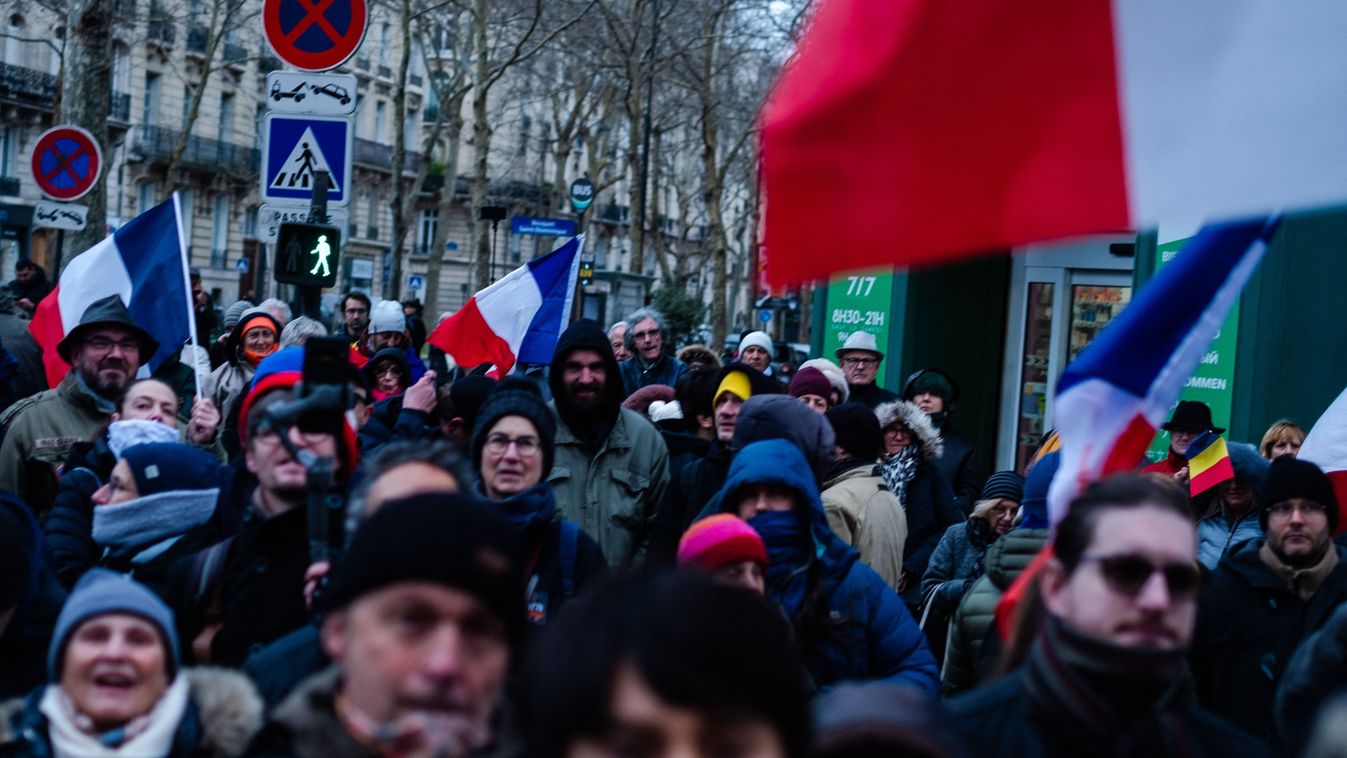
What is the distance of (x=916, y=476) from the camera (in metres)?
8.57

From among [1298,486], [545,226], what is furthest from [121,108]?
[1298,486]

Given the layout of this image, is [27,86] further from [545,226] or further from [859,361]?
[859,361]

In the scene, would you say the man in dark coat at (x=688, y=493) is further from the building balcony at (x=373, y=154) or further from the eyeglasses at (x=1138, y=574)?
the building balcony at (x=373, y=154)

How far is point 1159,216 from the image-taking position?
351cm

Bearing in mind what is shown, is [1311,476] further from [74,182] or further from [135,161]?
[135,161]

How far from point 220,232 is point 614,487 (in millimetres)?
58125

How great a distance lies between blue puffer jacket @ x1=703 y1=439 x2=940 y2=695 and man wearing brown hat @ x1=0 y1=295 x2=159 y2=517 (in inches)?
132

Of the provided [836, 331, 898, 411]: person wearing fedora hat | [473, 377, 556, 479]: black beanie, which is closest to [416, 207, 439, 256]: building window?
[836, 331, 898, 411]: person wearing fedora hat

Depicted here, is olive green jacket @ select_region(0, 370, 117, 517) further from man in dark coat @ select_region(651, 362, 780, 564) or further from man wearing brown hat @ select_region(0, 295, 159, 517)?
man in dark coat @ select_region(651, 362, 780, 564)

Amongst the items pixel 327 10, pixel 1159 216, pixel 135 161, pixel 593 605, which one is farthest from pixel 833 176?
pixel 135 161

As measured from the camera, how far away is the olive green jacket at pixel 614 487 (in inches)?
282

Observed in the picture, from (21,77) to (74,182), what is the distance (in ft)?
119

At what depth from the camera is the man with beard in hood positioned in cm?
716

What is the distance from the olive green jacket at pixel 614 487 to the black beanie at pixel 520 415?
1.11 m
